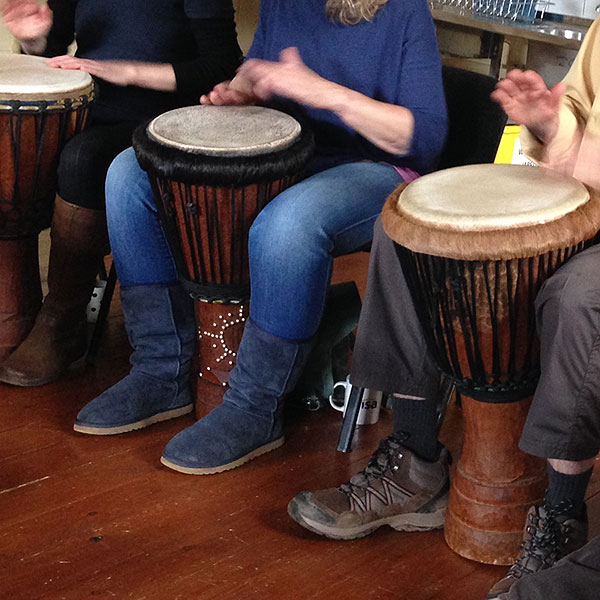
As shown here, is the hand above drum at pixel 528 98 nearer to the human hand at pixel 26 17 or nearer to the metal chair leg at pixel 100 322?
the metal chair leg at pixel 100 322

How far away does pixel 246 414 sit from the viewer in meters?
2.22

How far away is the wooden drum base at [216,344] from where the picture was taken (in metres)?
2.28

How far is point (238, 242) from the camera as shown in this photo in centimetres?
218

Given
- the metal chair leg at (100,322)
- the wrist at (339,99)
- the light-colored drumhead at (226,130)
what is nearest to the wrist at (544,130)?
the wrist at (339,99)

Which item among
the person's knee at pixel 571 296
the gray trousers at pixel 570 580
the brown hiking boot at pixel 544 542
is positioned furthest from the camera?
the brown hiking boot at pixel 544 542

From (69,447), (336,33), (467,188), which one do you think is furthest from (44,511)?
(336,33)

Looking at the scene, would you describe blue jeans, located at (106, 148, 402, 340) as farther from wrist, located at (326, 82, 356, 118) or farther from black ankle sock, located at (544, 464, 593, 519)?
black ankle sock, located at (544, 464, 593, 519)

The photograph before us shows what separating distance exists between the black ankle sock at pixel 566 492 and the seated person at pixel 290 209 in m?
0.65

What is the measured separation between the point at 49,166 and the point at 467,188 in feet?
3.87

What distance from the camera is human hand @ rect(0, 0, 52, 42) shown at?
8.74 ft

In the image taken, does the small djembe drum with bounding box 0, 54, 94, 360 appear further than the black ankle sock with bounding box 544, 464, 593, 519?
Yes

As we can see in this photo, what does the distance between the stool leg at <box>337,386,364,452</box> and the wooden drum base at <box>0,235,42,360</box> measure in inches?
36.7

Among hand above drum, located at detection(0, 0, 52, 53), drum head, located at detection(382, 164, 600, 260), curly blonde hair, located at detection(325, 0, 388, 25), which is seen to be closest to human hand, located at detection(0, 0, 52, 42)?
hand above drum, located at detection(0, 0, 52, 53)

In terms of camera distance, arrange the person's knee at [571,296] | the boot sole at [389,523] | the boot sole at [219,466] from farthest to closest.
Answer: the boot sole at [219,466]
the boot sole at [389,523]
the person's knee at [571,296]
